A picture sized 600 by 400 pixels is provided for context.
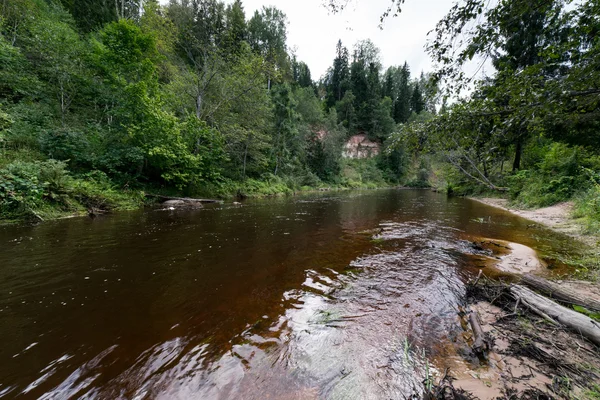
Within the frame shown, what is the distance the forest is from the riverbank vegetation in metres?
0.08

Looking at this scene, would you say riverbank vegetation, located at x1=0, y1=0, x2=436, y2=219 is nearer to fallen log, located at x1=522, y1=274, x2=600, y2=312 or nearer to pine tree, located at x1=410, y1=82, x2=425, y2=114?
fallen log, located at x1=522, y1=274, x2=600, y2=312

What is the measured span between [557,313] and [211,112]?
19245 mm

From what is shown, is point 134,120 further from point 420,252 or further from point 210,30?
point 420,252

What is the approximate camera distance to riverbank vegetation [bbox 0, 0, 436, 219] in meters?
9.86

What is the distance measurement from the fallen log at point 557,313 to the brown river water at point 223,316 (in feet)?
2.69

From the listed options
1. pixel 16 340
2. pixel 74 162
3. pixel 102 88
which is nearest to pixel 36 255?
pixel 16 340

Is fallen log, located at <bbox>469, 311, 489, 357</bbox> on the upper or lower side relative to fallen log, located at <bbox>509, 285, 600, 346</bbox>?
lower

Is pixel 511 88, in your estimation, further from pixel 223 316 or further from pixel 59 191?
pixel 59 191

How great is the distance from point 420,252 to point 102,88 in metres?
18.7

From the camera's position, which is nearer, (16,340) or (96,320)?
(16,340)

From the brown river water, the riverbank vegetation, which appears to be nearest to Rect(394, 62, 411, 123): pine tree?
the riverbank vegetation

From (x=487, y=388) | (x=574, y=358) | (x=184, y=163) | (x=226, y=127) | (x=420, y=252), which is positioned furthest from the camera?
(x=226, y=127)

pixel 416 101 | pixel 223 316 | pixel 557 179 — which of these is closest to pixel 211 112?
pixel 223 316

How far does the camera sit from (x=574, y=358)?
91.9 inches
